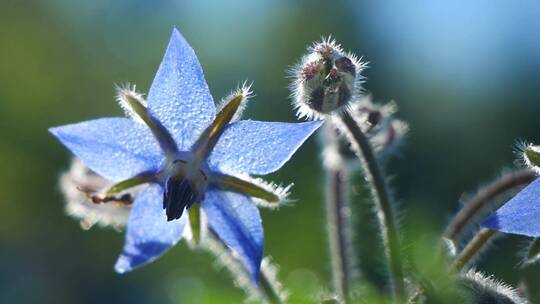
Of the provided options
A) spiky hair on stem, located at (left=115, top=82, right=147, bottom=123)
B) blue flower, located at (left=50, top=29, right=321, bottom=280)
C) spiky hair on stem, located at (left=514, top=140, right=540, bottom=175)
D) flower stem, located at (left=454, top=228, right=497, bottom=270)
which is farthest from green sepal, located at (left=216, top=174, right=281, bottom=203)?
spiky hair on stem, located at (left=514, top=140, right=540, bottom=175)

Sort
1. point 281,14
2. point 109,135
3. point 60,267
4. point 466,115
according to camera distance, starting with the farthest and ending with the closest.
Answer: point 281,14 < point 466,115 < point 60,267 < point 109,135

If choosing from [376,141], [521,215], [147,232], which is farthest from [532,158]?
[147,232]

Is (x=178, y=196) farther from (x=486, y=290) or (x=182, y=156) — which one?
(x=486, y=290)

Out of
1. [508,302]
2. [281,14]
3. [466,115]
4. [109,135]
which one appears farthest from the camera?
[281,14]

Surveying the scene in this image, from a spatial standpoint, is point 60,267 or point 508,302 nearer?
point 508,302

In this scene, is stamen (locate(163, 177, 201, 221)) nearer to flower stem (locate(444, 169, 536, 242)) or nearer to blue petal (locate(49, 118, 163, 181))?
blue petal (locate(49, 118, 163, 181))

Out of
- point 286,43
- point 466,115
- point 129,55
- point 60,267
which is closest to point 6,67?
point 129,55

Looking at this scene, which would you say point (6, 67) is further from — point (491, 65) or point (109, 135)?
point (109, 135)
